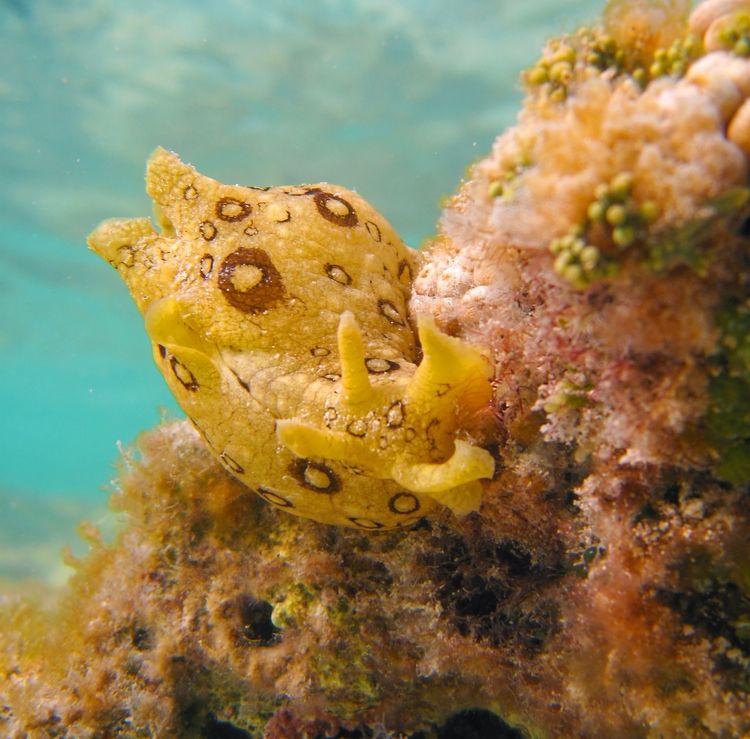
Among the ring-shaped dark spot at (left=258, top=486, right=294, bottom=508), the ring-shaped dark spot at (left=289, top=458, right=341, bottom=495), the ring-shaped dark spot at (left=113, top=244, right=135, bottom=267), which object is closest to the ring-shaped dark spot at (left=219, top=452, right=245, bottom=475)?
the ring-shaped dark spot at (left=258, top=486, right=294, bottom=508)

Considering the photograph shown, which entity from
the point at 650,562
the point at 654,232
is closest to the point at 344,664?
the point at 650,562

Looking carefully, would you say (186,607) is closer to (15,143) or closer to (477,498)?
(477,498)

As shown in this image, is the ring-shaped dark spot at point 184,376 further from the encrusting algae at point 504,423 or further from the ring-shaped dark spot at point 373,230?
the ring-shaped dark spot at point 373,230

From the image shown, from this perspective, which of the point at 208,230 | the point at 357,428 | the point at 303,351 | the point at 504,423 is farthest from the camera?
the point at 208,230

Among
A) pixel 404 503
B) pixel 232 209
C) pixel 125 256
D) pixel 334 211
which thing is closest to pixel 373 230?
pixel 334 211

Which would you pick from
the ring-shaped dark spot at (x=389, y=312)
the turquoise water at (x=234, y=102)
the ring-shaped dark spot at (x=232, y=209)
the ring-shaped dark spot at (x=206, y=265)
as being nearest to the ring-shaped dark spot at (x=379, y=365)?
the ring-shaped dark spot at (x=389, y=312)

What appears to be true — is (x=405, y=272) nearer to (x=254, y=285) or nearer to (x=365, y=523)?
(x=254, y=285)

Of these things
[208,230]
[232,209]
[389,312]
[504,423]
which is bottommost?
[504,423]

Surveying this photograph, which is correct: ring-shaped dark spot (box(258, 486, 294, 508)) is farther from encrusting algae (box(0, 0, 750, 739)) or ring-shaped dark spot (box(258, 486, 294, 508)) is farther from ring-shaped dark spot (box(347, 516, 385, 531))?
ring-shaped dark spot (box(347, 516, 385, 531))
